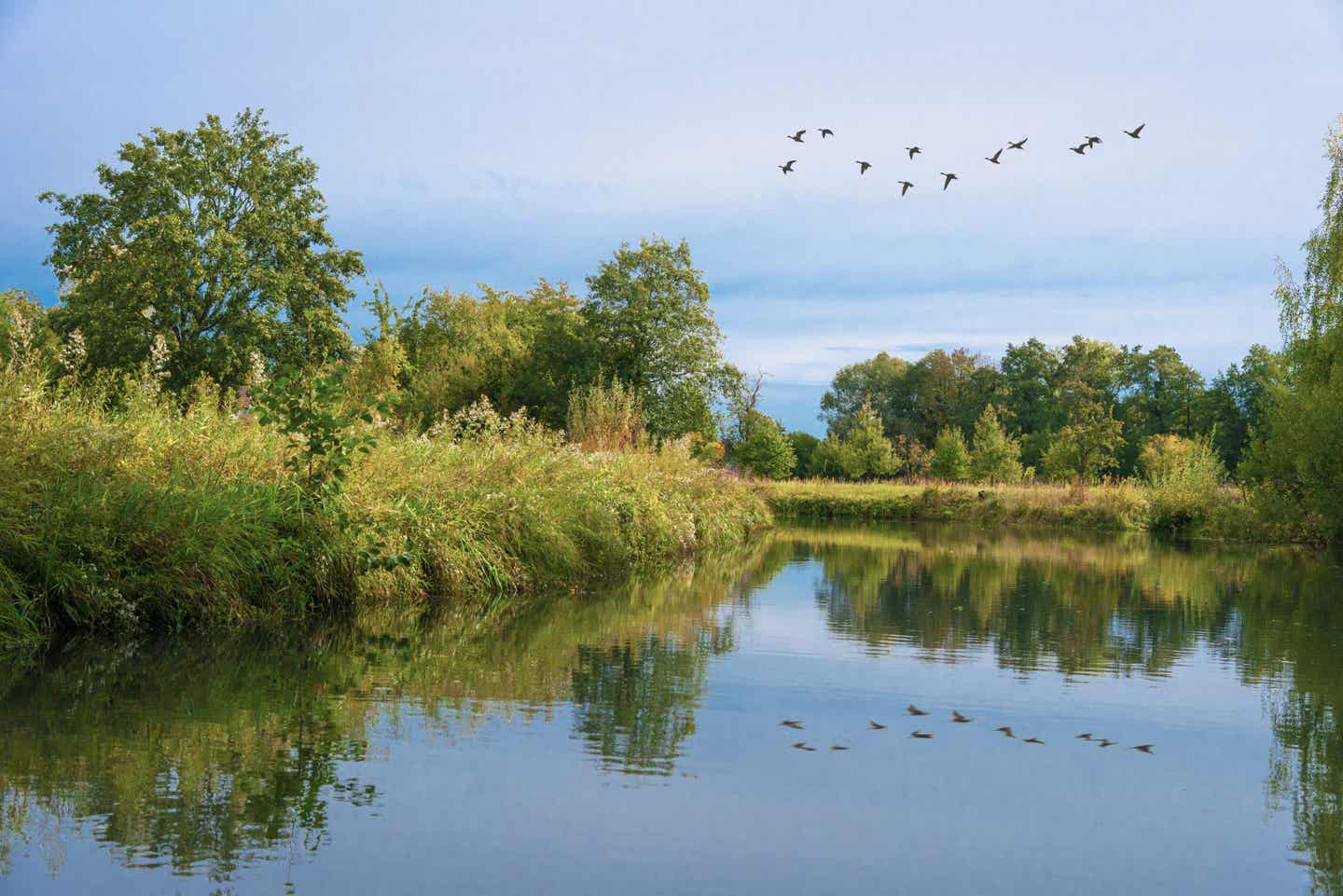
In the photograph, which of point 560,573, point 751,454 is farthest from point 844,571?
point 751,454

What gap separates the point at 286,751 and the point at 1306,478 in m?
27.0

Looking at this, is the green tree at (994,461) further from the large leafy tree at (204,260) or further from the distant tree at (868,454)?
the large leafy tree at (204,260)

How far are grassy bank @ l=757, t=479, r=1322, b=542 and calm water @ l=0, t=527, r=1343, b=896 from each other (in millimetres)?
21156

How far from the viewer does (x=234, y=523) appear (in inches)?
314

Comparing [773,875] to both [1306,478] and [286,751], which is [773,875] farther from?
[1306,478]

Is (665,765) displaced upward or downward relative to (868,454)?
downward

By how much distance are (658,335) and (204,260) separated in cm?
1581

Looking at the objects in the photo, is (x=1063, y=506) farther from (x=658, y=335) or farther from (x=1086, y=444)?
(x=658, y=335)

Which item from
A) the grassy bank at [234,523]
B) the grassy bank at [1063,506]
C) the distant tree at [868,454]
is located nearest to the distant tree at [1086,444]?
the grassy bank at [1063,506]

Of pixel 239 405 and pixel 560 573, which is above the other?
pixel 239 405

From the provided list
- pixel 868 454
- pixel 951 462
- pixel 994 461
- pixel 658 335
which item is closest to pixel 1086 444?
pixel 994 461

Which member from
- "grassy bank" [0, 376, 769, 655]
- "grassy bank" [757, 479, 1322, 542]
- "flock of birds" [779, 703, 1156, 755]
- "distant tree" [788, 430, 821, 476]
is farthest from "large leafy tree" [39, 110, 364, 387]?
"distant tree" [788, 430, 821, 476]

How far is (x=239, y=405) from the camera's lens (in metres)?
12.1

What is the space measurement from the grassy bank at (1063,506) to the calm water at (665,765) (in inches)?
833
